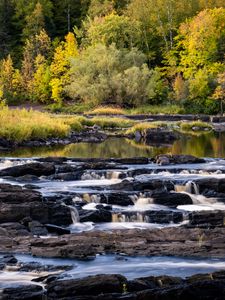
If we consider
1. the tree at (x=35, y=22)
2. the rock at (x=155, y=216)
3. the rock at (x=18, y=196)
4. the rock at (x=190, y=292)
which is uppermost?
the tree at (x=35, y=22)

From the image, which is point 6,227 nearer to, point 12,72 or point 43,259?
point 43,259

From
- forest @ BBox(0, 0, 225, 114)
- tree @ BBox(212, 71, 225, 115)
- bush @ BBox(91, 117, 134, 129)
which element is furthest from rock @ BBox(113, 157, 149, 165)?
tree @ BBox(212, 71, 225, 115)

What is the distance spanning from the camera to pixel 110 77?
248ft

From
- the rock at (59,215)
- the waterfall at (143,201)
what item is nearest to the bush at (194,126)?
the waterfall at (143,201)

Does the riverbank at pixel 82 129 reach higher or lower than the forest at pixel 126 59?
lower

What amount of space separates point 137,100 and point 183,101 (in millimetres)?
5178

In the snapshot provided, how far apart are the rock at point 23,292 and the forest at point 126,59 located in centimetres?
5954

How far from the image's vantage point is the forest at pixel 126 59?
75188 millimetres

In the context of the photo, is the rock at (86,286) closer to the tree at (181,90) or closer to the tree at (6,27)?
the tree at (181,90)

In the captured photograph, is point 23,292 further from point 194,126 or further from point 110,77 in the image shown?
point 110,77

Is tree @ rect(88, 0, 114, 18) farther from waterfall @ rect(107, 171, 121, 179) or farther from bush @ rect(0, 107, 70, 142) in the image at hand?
waterfall @ rect(107, 171, 121, 179)

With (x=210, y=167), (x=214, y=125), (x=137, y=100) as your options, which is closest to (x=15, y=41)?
(x=137, y=100)

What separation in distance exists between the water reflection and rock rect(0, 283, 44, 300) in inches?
922

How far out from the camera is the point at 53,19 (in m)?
109
